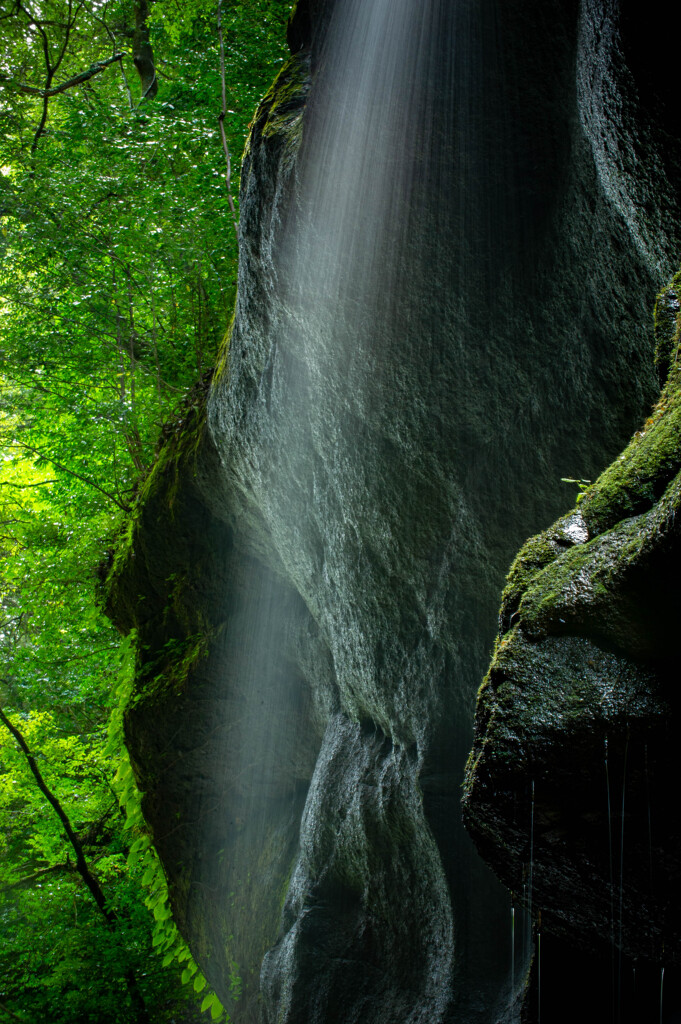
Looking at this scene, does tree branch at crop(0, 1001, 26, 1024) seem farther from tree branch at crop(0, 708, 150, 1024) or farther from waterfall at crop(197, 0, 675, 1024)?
waterfall at crop(197, 0, 675, 1024)

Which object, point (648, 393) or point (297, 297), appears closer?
point (648, 393)

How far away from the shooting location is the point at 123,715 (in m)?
7.98

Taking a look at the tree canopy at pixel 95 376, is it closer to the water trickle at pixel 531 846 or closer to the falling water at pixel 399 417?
the falling water at pixel 399 417

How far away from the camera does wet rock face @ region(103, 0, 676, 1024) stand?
369 cm

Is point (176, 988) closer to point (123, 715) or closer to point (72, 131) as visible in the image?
point (123, 715)

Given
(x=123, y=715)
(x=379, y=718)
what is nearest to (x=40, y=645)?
(x=123, y=715)

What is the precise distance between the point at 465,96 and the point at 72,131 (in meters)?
7.98

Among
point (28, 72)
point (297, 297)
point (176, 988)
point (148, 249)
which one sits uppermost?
point (28, 72)

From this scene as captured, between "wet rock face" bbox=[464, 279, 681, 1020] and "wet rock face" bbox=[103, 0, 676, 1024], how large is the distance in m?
0.07

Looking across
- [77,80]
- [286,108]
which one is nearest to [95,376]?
[77,80]

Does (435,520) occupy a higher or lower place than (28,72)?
lower

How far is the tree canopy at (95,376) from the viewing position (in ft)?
27.2

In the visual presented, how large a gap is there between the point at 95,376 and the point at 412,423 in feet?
→ 23.6

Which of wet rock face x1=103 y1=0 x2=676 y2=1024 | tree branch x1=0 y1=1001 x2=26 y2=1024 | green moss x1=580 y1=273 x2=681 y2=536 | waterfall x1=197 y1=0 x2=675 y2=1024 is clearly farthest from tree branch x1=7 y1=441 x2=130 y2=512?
green moss x1=580 y1=273 x2=681 y2=536
